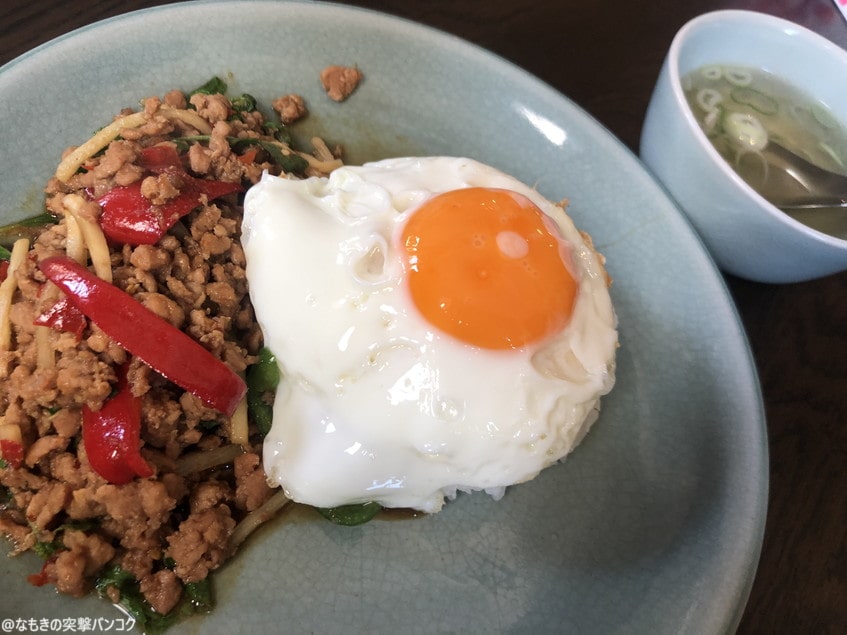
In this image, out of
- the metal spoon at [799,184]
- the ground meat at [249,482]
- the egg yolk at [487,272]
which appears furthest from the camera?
the metal spoon at [799,184]

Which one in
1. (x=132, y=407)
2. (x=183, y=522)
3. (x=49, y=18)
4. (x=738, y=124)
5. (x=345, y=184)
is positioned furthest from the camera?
(x=49, y=18)

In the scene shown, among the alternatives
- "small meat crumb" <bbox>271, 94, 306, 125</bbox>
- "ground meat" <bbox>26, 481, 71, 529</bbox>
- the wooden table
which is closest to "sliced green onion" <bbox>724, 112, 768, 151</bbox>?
the wooden table

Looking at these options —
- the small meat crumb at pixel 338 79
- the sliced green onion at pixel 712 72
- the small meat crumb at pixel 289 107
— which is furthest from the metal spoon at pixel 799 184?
the small meat crumb at pixel 289 107

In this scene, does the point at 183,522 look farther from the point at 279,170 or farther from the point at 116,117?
the point at 116,117

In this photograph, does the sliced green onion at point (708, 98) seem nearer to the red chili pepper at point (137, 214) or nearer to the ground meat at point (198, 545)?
the red chili pepper at point (137, 214)

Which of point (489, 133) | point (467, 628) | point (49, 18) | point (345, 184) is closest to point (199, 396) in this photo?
point (345, 184)

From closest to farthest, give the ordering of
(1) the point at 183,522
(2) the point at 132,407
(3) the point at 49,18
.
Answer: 1. (2) the point at 132,407
2. (1) the point at 183,522
3. (3) the point at 49,18
